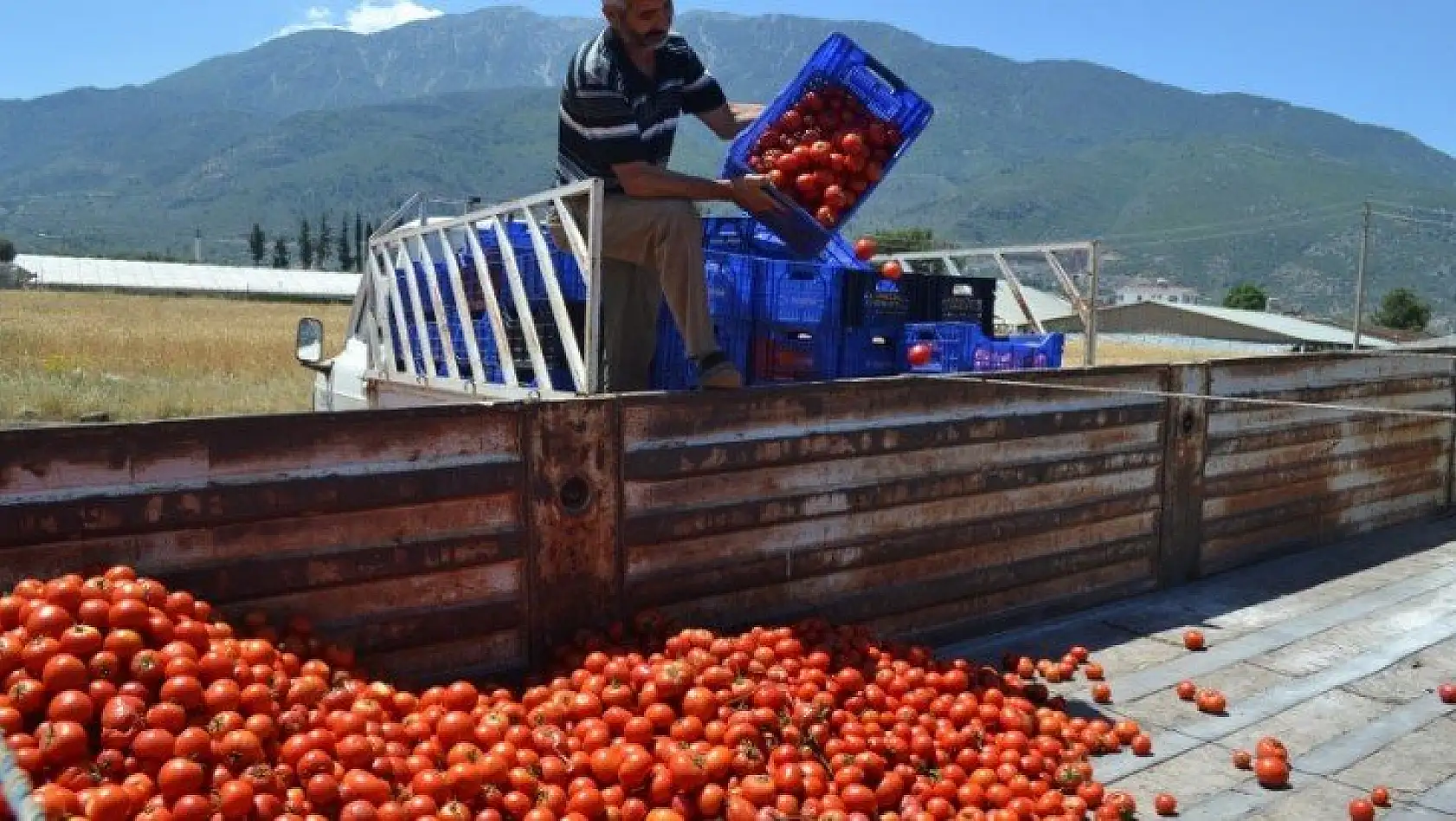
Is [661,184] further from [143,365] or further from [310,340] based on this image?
[143,365]

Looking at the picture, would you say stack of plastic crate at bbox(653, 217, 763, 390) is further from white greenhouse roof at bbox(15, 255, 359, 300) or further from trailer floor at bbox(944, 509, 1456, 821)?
white greenhouse roof at bbox(15, 255, 359, 300)

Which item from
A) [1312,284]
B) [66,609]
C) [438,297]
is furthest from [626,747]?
[1312,284]

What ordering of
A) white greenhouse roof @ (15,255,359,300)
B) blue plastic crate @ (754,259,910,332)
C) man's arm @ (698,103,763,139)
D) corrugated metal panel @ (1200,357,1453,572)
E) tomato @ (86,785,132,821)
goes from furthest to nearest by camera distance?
white greenhouse roof @ (15,255,359,300) → corrugated metal panel @ (1200,357,1453,572) → man's arm @ (698,103,763,139) → blue plastic crate @ (754,259,910,332) → tomato @ (86,785,132,821)

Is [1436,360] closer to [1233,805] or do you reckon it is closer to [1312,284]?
[1233,805]

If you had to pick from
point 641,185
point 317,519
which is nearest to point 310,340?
point 641,185

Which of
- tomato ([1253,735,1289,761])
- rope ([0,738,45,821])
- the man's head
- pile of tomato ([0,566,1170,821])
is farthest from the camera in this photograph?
the man's head

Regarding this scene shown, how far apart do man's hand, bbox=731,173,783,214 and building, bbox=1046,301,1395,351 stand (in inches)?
2135

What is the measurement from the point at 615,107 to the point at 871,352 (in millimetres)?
2184

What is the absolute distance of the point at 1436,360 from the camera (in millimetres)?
8875

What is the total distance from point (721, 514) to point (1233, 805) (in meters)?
2.29

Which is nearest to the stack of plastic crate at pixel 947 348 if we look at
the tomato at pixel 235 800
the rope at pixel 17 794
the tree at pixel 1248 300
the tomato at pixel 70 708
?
the tomato at pixel 235 800

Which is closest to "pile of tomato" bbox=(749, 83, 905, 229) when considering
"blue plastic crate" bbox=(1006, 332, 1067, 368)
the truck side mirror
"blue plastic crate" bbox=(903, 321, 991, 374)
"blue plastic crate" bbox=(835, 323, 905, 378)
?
"blue plastic crate" bbox=(835, 323, 905, 378)

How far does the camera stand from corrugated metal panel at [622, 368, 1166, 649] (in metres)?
4.82

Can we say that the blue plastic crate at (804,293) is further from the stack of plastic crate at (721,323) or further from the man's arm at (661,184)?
the man's arm at (661,184)
